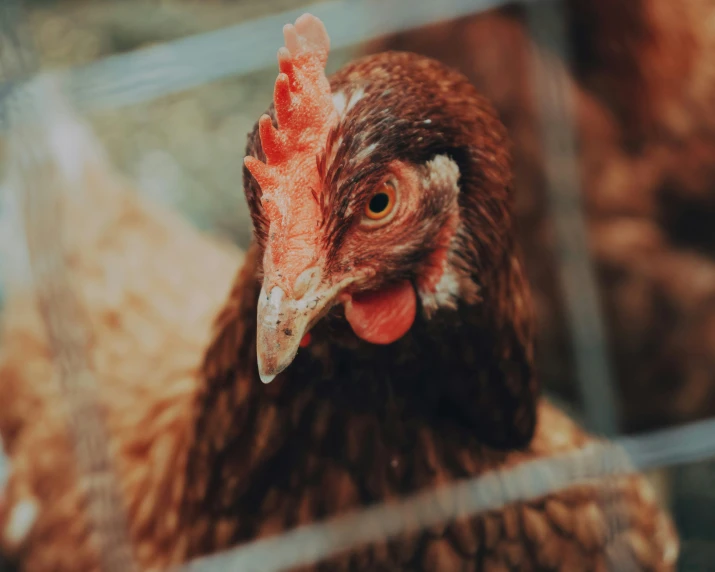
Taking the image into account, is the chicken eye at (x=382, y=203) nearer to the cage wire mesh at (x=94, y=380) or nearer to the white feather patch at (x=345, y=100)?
the white feather patch at (x=345, y=100)

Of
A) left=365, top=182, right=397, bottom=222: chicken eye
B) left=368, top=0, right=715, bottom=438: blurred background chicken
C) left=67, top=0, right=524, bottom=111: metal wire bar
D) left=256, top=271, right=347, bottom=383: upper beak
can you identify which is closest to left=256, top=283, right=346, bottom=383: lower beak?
left=256, top=271, right=347, bottom=383: upper beak

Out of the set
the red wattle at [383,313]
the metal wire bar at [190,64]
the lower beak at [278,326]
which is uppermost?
the metal wire bar at [190,64]

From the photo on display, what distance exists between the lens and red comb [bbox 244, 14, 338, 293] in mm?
627

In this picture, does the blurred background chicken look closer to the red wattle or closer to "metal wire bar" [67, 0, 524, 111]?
"metal wire bar" [67, 0, 524, 111]

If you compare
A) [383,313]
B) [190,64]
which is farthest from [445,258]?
[190,64]

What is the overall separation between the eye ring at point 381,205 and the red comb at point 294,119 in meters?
0.07

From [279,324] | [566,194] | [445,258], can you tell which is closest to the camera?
[279,324]

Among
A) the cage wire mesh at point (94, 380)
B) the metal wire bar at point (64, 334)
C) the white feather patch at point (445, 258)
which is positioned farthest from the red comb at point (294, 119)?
the metal wire bar at point (64, 334)

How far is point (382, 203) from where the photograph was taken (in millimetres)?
683

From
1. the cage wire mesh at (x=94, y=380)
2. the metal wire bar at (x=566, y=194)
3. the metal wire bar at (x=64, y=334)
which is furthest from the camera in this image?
the metal wire bar at (x=566, y=194)

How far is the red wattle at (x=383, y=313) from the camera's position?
71 centimetres

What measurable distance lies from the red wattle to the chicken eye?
0.07 metres

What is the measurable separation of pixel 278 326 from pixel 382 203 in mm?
150

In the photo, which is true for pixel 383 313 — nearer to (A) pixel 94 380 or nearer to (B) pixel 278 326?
(B) pixel 278 326
